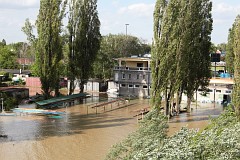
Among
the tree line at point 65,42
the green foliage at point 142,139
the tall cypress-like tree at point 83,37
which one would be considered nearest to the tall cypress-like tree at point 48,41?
the tree line at point 65,42

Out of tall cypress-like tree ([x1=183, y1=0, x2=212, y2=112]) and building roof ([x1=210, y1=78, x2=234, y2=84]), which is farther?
building roof ([x1=210, y1=78, x2=234, y2=84])

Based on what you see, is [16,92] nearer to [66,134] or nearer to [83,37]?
[83,37]

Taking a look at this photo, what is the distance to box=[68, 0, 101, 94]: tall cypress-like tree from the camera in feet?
118

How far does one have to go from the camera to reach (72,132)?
73.2 ft

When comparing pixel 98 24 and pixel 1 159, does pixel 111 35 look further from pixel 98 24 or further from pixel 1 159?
pixel 1 159

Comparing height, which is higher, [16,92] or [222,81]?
[222,81]

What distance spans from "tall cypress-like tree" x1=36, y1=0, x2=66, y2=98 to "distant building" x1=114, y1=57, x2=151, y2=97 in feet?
33.0

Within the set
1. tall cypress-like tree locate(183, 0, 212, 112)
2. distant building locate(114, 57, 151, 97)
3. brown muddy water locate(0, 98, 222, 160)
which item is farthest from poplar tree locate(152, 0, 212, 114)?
distant building locate(114, 57, 151, 97)

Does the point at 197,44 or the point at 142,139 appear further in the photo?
the point at 197,44

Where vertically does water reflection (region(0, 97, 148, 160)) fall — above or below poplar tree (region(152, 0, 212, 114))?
below

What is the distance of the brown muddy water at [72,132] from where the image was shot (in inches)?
707

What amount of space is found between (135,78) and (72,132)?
1882 cm

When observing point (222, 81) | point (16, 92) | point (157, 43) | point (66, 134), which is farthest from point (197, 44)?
point (16, 92)

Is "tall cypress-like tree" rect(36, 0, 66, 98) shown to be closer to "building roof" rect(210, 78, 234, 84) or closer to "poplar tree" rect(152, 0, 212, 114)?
"poplar tree" rect(152, 0, 212, 114)
